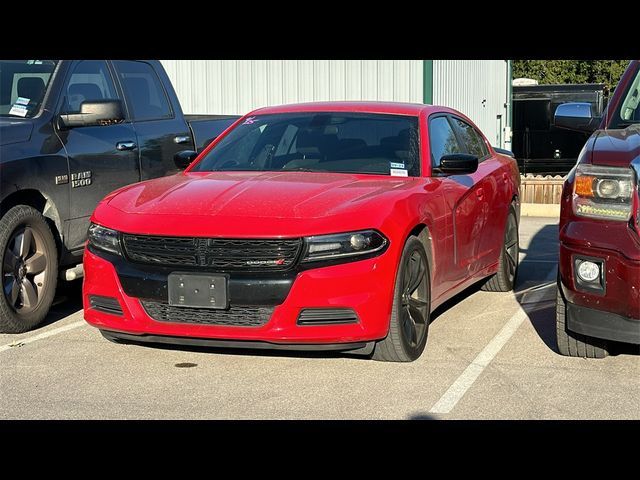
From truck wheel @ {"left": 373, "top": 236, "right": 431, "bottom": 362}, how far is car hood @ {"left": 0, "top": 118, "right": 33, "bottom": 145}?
9.16 feet

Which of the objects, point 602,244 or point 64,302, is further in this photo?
point 64,302

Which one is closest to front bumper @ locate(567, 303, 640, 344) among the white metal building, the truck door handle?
the truck door handle

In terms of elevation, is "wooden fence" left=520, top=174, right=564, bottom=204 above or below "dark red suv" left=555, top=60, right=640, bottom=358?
below

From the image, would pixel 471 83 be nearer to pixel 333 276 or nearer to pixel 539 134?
pixel 539 134

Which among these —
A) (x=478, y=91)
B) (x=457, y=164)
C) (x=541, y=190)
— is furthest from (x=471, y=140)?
(x=478, y=91)

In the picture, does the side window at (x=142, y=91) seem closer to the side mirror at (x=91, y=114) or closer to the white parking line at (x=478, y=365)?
the side mirror at (x=91, y=114)

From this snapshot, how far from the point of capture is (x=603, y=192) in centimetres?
541

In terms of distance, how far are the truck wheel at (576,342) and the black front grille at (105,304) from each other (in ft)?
8.27

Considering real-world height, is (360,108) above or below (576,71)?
above

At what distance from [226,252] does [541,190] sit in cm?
1243

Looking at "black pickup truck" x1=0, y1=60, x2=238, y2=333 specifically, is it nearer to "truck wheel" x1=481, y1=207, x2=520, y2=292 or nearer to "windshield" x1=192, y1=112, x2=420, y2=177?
"windshield" x1=192, y1=112, x2=420, y2=177

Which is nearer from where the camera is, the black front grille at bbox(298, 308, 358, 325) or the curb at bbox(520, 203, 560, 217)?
the black front grille at bbox(298, 308, 358, 325)

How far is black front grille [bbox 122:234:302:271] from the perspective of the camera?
542 centimetres

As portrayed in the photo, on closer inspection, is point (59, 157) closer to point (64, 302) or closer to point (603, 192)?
point (64, 302)
